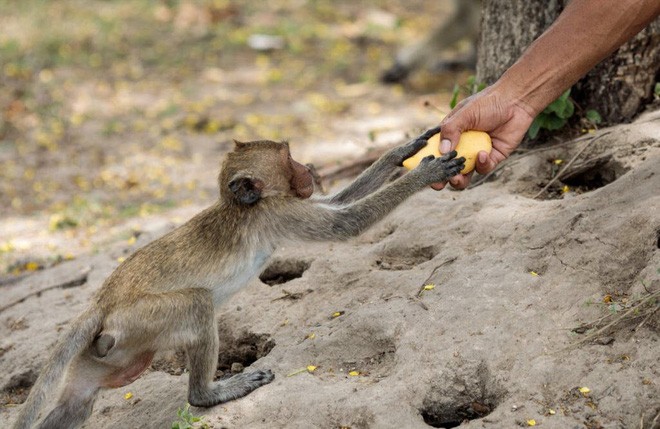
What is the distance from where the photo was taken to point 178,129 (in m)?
9.23

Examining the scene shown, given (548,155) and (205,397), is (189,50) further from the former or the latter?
(205,397)

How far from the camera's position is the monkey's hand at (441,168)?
3.92 meters

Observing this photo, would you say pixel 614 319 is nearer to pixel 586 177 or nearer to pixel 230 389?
pixel 586 177

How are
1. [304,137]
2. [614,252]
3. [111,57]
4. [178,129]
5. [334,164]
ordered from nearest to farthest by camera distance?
[614,252], [334,164], [304,137], [178,129], [111,57]

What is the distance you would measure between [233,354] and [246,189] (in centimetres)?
85

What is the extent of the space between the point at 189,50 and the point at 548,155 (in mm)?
7569

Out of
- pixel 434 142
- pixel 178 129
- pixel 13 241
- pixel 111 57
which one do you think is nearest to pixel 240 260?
pixel 434 142

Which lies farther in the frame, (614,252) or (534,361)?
(614,252)

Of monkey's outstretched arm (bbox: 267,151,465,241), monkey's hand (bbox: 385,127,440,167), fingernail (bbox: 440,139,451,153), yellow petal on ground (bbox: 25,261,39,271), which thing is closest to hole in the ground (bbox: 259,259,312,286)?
monkey's outstretched arm (bbox: 267,151,465,241)

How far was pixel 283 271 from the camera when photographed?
4.93 meters

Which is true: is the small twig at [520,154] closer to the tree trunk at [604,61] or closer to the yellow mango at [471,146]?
the tree trunk at [604,61]

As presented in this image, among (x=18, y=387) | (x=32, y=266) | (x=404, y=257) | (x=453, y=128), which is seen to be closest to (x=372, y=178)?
(x=404, y=257)

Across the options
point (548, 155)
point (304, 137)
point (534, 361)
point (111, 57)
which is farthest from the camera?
point (111, 57)

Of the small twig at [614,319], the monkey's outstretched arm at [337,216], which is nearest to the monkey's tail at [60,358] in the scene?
the monkey's outstretched arm at [337,216]
